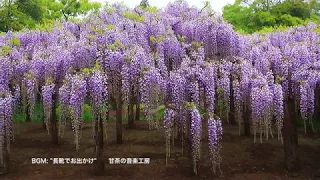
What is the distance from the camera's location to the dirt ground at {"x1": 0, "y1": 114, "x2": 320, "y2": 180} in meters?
12.1

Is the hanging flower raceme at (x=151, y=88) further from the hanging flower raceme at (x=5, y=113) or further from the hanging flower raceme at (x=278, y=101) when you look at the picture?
the hanging flower raceme at (x=5, y=113)

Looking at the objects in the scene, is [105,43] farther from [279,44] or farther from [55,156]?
[279,44]

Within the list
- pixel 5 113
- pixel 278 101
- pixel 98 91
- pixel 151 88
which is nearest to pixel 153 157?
pixel 151 88

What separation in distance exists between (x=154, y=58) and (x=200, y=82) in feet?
5.97

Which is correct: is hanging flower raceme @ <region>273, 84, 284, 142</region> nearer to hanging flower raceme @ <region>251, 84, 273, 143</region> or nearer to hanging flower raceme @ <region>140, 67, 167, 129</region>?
hanging flower raceme @ <region>251, 84, 273, 143</region>

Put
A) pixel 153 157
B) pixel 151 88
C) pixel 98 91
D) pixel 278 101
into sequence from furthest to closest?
1. pixel 153 157
2. pixel 278 101
3. pixel 151 88
4. pixel 98 91

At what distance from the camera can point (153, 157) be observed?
44.3 ft

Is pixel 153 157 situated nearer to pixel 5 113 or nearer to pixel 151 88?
pixel 151 88

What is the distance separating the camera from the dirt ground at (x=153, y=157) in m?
12.1

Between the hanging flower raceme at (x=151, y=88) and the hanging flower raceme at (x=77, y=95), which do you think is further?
the hanging flower raceme at (x=151, y=88)

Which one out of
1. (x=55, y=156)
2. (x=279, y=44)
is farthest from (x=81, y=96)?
(x=279, y=44)

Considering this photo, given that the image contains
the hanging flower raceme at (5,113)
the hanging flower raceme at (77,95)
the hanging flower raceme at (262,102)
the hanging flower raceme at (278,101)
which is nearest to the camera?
the hanging flower raceme at (77,95)

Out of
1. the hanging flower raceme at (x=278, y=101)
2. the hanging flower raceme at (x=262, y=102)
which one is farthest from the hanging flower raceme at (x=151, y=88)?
the hanging flower raceme at (x=278, y=101)

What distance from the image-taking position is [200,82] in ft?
36.3
